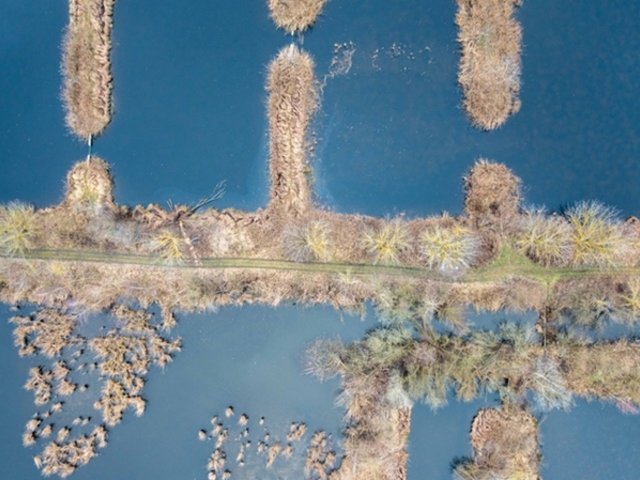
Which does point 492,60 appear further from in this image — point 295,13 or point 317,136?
point 295,13

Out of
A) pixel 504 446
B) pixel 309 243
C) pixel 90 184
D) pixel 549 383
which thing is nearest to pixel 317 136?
pixel 309 243

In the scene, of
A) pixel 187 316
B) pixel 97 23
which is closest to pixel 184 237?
pixel 187 316

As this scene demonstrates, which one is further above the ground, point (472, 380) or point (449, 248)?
point (449, 248)

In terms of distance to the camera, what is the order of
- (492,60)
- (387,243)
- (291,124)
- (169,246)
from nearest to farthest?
(387,243) < (492,60) < (169,246) < (291,124)

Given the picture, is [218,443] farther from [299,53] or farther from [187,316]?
[299,53]

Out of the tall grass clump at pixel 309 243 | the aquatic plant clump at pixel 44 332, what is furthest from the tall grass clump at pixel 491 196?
the aquatic plant clump at pixel 44 332

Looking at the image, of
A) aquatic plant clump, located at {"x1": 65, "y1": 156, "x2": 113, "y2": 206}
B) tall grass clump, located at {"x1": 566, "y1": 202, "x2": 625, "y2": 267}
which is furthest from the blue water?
tall grass clump, located at {"x1": 566, "y1": 202, "x2": 625, "y2": 267}

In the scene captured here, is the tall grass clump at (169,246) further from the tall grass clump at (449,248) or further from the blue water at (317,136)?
the tall grass clump at (449,248)

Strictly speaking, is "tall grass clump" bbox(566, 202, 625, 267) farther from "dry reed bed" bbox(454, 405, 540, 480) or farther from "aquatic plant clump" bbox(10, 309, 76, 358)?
"aquatic plant clump" bbox(10, 309, 76, 358)
